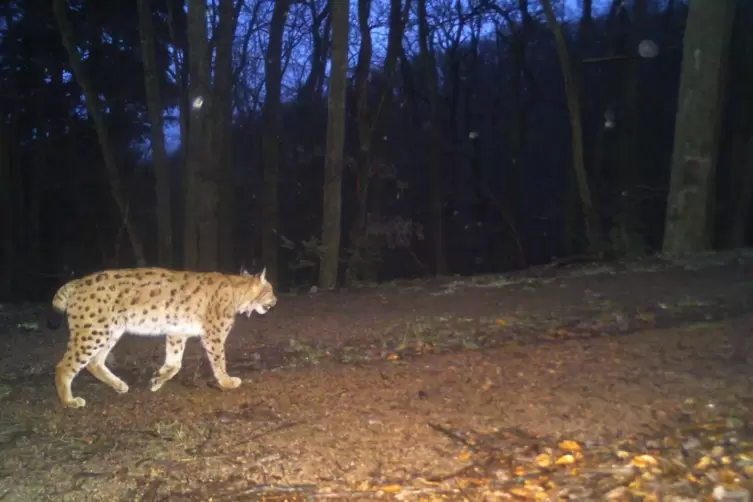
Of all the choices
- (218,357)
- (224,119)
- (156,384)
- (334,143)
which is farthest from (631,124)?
(156,384)


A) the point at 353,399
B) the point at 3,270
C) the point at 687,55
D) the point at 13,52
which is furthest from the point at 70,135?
the point at 353,399

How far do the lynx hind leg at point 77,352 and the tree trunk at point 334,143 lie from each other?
9.22m

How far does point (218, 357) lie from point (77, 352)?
1358 millimetres

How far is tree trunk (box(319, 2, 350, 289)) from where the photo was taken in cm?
1567

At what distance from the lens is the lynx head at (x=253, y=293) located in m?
8.56

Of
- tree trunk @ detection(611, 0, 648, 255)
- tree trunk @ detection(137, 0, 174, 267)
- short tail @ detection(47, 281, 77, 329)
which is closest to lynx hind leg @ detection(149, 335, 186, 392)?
short tail @ detection(47, 281, 77, 329)

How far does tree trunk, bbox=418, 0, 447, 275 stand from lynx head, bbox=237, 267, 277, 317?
58.6 ft

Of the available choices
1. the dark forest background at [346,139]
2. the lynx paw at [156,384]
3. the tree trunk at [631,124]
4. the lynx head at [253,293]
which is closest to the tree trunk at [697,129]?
the dark forest background at [346,139]

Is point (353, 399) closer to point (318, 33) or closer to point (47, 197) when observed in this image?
point (318, 33)

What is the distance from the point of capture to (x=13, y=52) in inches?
973

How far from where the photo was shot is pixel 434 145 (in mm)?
27438

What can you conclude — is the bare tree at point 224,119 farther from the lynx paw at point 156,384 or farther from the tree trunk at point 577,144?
the lynx paw at point 156,384

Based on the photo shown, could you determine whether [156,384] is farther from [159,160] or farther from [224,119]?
[159,160]

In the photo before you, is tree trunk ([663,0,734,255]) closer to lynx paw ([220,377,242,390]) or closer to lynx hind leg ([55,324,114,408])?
lynx paw ([220,377,242,390])
